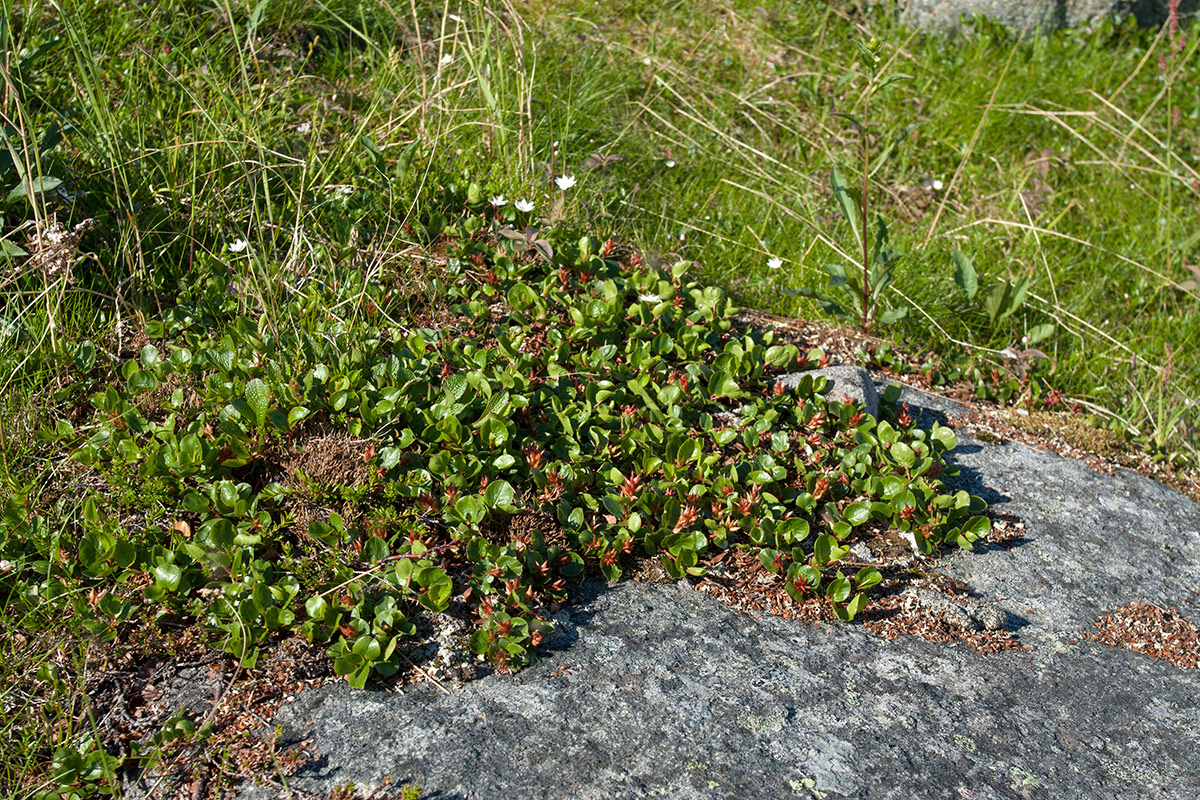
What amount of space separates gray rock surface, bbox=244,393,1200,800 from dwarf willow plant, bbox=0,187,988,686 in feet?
0.45

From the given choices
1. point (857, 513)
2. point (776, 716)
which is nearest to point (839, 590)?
point (857, 513)

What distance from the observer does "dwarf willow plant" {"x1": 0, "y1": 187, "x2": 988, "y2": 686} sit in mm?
2359

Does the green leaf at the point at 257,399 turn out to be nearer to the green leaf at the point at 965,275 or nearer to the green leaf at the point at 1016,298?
the green leaf at the point at 965,275

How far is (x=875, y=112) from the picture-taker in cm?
554

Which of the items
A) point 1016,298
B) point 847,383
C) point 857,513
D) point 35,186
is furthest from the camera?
point 1016,298

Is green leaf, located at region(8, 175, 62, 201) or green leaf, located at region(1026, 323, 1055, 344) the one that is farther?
green leaf, located at region(1026, 323, 1055, 344)

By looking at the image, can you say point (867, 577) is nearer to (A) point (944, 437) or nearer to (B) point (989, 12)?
(A) point (944, 437)

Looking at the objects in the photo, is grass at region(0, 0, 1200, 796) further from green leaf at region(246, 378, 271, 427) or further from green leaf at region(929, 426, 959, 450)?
green leaf at region(929, 426, 959, 450)

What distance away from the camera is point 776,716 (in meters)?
2.22

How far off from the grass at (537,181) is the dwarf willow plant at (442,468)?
7cm

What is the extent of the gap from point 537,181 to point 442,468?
1.80 meters

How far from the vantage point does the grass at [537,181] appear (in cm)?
302

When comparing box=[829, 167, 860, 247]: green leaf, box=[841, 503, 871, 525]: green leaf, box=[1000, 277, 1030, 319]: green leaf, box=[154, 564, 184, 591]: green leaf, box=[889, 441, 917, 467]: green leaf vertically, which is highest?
box=[829, 167, 860, 247]: green leaf

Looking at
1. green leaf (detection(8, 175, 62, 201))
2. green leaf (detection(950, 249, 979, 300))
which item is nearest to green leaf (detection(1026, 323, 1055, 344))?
green leaf (detection(950, 249, 979, 300))
